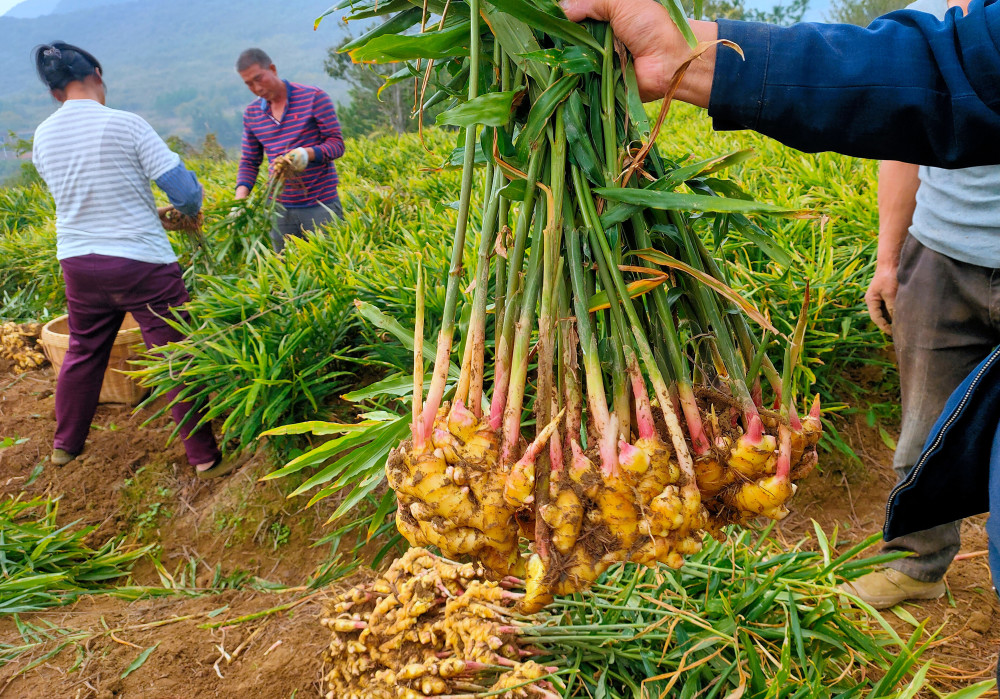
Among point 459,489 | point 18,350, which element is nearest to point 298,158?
point 18,350

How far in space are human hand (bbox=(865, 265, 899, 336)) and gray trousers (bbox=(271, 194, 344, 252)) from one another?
3516 millimetres

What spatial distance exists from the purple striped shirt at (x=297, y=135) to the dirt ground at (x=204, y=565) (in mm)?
1872

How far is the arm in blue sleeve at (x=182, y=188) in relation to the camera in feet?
10.5

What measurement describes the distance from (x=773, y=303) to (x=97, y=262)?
3.28m

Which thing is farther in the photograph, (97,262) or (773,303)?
(97,262)

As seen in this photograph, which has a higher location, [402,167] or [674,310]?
[674,310]

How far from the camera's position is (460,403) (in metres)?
0.86

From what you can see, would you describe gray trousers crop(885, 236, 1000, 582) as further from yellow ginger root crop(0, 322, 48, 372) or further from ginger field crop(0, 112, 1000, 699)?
yellow ginger root crop(0, 322, 48, 372)

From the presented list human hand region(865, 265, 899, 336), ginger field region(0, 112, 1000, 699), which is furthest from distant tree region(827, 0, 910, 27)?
human hand region(865, 265, 899, 336)

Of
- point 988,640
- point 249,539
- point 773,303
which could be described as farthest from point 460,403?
point 249,539

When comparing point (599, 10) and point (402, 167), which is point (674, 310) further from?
point (402, 167)

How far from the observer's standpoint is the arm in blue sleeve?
3.21 m

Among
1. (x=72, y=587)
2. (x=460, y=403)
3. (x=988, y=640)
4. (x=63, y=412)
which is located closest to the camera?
(x=460, y=403)

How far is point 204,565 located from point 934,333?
10.0 feet
